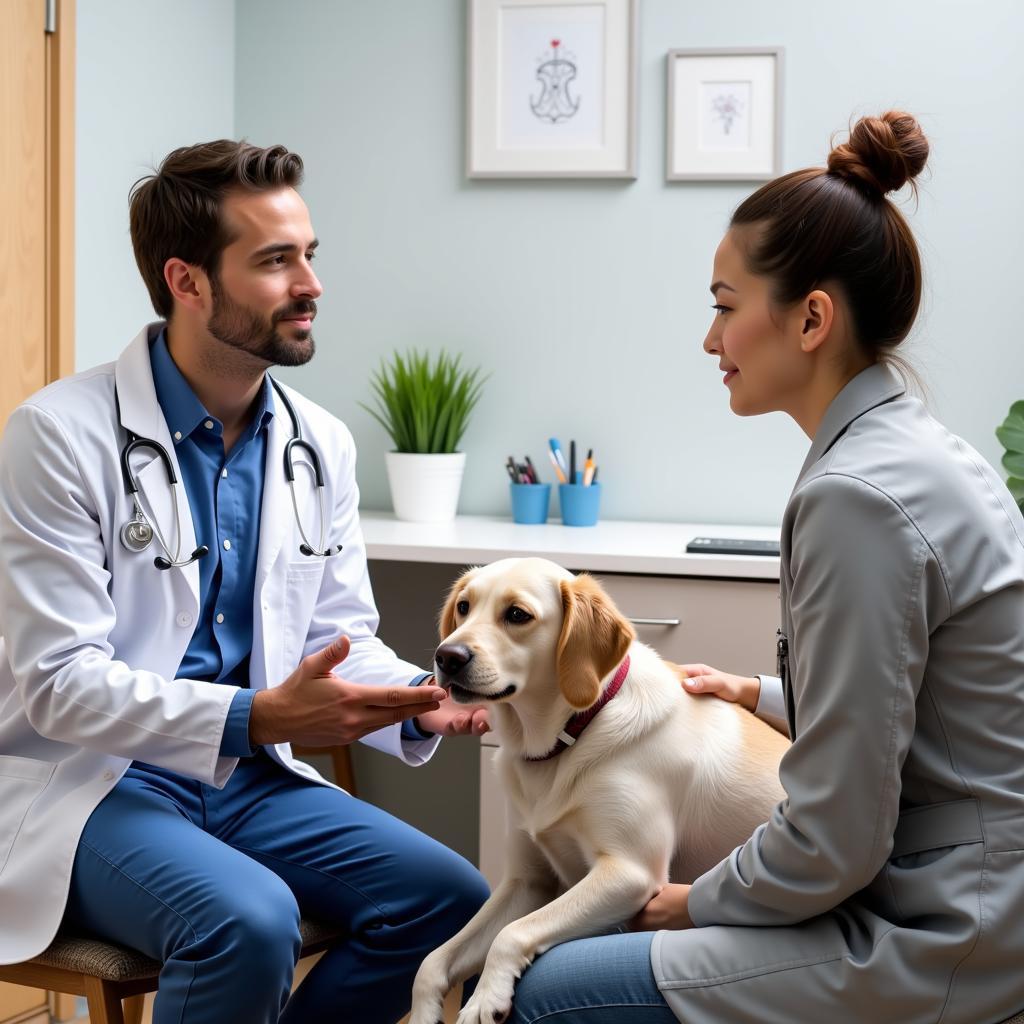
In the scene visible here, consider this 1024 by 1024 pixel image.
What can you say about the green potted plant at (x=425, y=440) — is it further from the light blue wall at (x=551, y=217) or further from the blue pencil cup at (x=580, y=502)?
the blue pencil cup at (x=580, y=502)

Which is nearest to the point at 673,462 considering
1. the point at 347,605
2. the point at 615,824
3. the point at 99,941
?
the point at 347,605

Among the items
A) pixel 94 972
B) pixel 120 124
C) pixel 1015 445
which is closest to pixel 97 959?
pixel 94 972

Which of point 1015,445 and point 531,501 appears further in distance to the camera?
point 531,501

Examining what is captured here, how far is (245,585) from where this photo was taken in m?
1.73

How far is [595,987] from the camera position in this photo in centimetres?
114

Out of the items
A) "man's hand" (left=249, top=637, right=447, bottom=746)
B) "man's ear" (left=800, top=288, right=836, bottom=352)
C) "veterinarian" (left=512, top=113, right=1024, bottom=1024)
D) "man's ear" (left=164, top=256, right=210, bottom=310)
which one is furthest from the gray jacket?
"man's ear" (left=164, top=256, right=210, bottom=310)

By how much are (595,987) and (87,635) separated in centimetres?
78

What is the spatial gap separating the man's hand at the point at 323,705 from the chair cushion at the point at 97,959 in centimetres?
30

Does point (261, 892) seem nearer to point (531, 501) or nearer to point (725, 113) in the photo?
point (531, 501)

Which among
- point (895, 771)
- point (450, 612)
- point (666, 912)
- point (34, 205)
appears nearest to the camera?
point (895, 771)

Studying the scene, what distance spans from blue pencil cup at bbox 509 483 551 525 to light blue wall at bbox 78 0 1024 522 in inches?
6.6

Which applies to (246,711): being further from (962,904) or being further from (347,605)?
(962,904)

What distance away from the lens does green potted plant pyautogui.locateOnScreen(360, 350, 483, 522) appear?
105 inches

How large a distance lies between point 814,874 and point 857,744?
0.43 feet
